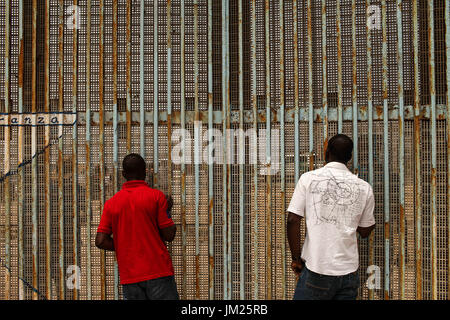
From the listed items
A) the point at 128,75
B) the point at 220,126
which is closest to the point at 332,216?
the point at 220,126

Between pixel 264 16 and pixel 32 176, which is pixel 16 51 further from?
pixel 264 16

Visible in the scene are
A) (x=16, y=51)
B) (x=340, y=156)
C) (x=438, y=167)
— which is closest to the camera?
(x=340, y=156)

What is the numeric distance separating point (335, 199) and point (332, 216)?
0.37 feet

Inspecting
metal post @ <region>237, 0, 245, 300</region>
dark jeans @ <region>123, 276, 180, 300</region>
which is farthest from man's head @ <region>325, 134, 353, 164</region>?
dark jeans @ <region>123, 276, 180, 300</region>

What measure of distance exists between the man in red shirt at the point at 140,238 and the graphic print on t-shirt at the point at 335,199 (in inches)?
40.5

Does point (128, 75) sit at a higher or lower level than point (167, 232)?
higher

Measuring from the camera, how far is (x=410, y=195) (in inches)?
117

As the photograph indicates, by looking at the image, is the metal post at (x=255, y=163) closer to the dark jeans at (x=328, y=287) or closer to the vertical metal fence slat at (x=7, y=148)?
the dark jeans at (x=328, y=287)

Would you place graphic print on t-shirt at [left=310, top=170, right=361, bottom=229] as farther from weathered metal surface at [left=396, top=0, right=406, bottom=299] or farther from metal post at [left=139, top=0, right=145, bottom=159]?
metal post at [left=139, top=0, right=145, bottom=159]

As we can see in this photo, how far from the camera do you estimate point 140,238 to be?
2430 millimetres

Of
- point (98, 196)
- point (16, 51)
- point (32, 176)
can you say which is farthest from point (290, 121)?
point (16, 51)

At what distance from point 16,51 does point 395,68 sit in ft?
10.9

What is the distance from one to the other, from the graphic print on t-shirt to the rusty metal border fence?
2.24ft

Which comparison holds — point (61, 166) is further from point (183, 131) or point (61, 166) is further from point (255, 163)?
point (255, 163)
